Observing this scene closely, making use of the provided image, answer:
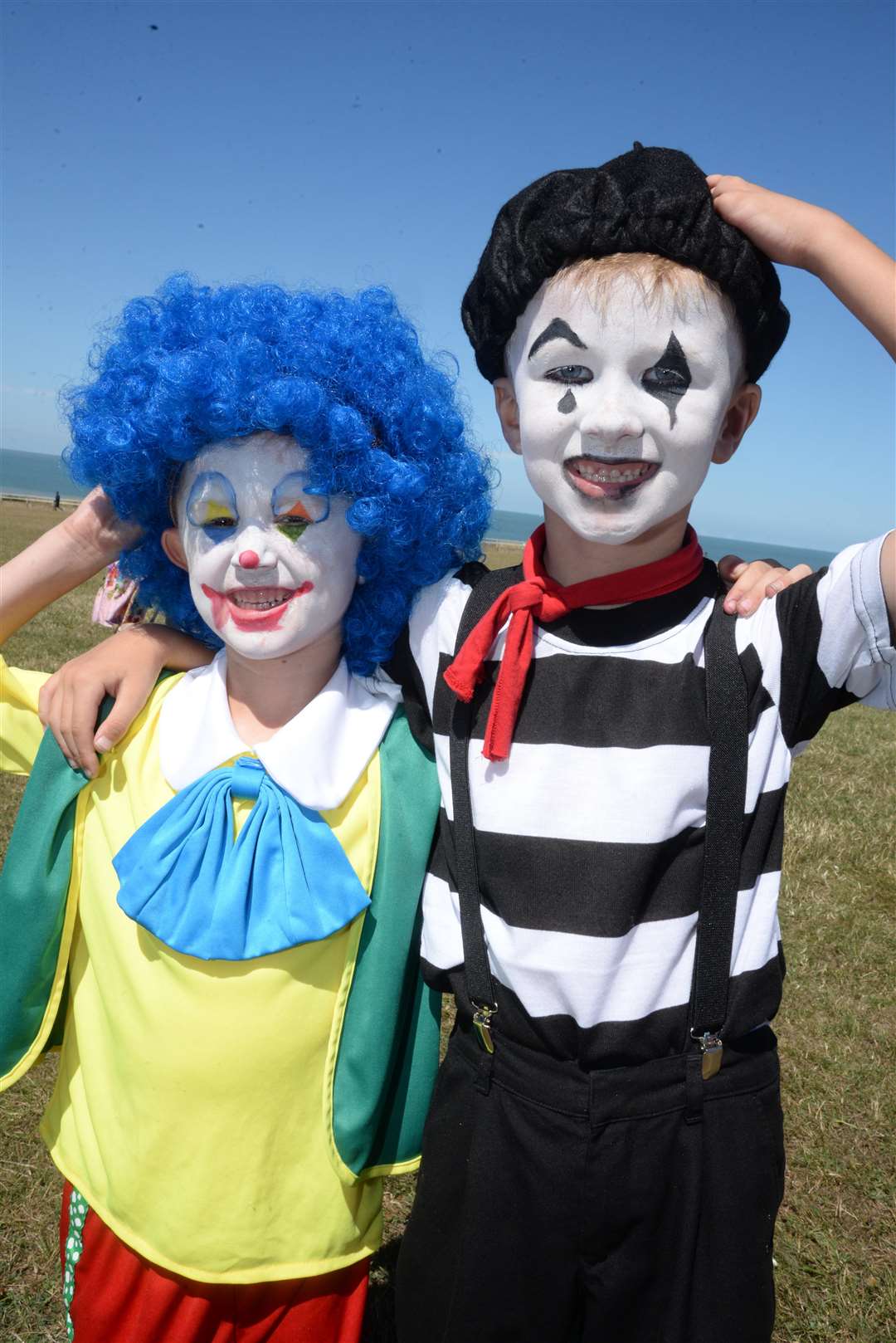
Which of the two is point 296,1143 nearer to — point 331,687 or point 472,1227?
point 472,1227

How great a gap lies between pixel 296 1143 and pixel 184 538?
1109mm

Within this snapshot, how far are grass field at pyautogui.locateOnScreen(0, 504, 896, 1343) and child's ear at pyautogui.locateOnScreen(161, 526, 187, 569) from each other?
1592 millimetres

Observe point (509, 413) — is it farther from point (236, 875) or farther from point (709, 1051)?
point (709, 1051)

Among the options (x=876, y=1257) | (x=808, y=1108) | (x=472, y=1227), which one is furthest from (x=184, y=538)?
(x=808, y=1108)

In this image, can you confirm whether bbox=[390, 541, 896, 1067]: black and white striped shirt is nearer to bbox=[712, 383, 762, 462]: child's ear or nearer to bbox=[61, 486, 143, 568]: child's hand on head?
bbox=[712, 383, 762, 462]: child's ear

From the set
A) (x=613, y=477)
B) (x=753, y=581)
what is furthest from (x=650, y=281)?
(x=753, y=581)

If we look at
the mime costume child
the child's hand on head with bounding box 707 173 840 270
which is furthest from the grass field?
the child's hand on head with bounding box 707 173 840 270

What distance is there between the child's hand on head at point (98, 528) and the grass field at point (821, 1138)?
171cm

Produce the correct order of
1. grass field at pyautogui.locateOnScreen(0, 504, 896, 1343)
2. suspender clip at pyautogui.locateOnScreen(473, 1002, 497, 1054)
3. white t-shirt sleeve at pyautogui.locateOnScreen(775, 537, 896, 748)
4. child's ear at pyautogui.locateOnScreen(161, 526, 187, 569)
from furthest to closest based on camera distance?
1. grass field at pyautogui.locateOnScreen(0, 504, 896, 1343)
2. child's ear at pyautogui.locateOnScreen(161, 526, 187, 569)
3. suspender clip at pyautogui.locateOnScreen(473, 1002, 497, 1054)
4. white t-shirt sleeve at pyautogui.locateOnScreen(775, 537, 896, 748)

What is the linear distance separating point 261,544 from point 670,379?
0.74m

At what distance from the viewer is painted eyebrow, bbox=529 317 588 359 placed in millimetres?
1560

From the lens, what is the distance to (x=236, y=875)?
1639mm

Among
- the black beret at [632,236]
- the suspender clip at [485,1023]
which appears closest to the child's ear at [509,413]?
the black beret at [632,236]

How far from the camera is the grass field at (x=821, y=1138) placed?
238 cm
